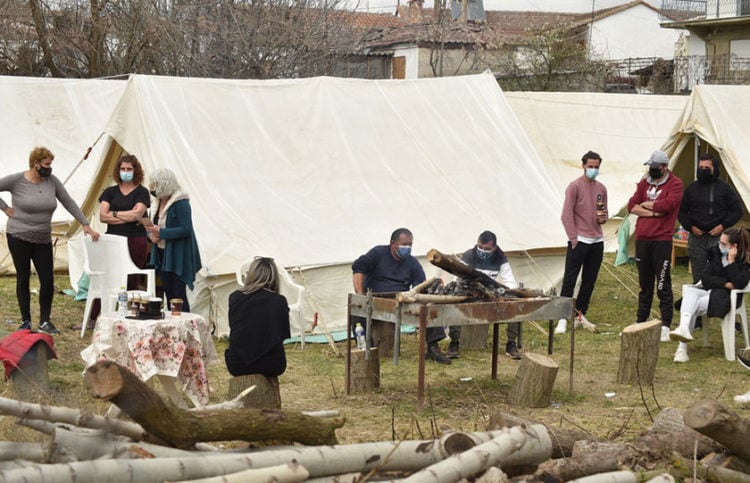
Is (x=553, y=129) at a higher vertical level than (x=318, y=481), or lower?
higher

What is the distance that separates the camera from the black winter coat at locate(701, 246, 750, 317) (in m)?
9.43

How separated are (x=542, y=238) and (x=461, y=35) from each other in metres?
20.9

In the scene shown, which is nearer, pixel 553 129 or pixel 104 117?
pixel 104 117

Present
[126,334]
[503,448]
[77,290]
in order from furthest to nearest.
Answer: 1. [77,290]
2. [126,334]
3. [503,448]

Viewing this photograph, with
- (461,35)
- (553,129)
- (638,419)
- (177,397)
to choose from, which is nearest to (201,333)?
(177,397)

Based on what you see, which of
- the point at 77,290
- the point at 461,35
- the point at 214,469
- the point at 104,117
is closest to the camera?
the point at 214,469

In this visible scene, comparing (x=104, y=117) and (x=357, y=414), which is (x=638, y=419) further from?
(x=104, y=117)

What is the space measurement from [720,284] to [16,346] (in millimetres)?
5577

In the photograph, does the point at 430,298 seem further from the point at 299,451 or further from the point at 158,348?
the point at 299,451

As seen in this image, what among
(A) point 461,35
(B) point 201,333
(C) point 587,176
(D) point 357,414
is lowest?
(D) point 357,414

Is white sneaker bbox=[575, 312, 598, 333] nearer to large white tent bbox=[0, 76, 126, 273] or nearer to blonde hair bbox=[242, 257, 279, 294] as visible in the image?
blonde hair bbox=[242, 257, 279, 294]

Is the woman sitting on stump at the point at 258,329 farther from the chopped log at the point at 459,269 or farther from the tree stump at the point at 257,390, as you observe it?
the chopped log at the point at 459,269

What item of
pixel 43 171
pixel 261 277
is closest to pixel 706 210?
pixel 261 277

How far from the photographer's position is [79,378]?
328 inches
